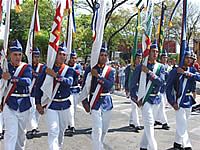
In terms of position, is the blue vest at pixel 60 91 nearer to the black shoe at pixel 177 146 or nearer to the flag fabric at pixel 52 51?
the flag fabric at pixel 52 51

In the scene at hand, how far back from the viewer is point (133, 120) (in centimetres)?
1151

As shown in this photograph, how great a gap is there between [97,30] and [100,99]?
1169 millimetres

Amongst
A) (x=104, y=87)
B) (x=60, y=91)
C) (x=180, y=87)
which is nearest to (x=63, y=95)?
(x=60, y=91)

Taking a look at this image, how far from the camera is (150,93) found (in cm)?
807

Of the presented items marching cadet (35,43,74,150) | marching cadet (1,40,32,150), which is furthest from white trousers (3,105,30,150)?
marching cadet (35,43,74,150)

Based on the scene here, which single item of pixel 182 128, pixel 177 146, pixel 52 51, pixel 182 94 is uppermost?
pixel 52 51

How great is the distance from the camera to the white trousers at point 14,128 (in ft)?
22.2

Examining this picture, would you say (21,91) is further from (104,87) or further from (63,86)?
(104,87)

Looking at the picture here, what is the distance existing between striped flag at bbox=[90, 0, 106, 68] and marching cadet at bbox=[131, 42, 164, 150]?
110 centimetres

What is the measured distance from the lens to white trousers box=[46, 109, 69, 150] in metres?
6.93

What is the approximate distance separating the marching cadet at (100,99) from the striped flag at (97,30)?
18cm

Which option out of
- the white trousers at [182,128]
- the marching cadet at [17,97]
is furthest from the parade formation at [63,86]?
the white trousers at [182,128]

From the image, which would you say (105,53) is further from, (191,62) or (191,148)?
(191,148)

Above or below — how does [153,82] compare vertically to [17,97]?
above
